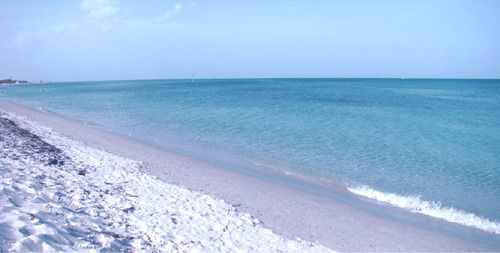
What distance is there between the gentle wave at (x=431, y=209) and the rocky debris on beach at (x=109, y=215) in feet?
14.7

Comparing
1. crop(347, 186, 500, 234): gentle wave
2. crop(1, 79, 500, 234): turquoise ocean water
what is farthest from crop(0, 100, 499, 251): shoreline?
crop(1, 79, 500, 234): turquoise ocean water

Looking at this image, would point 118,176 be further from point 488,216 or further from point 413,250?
point 488,216

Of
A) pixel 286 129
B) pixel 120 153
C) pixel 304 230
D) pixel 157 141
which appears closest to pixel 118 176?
pixel 120 153

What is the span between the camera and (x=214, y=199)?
27.0ft

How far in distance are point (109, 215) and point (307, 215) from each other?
4825 millimetres

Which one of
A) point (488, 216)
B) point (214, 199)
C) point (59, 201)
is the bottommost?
point (488, 216)

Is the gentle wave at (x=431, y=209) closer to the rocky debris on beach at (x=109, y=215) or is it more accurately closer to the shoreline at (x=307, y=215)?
the shoreline at (x=307, y=215)

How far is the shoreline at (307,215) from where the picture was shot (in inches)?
266

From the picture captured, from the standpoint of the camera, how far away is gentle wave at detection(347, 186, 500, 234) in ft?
26.5

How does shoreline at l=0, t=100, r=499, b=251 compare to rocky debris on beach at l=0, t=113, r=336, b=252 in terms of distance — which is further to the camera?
shoreline at l=0, t=100, r=499, b=251

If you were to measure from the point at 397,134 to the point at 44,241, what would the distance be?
19928mm

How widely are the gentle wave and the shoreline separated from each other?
1.67ft

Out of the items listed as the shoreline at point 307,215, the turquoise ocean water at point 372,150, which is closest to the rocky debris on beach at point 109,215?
the shoreline at point 307,215

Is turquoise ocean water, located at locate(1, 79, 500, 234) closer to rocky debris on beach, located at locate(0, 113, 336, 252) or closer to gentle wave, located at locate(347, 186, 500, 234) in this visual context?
gentle wave, located at locate(347, 186, 500, 234)
